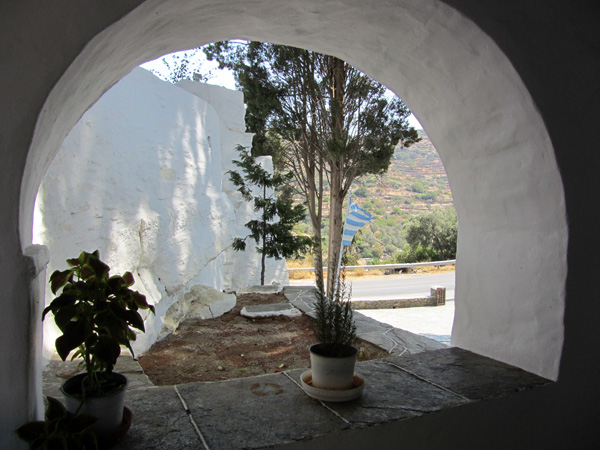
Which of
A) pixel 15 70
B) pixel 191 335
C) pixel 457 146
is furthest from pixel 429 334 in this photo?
pixel 15 70

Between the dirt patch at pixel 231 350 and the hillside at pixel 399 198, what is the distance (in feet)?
73.6

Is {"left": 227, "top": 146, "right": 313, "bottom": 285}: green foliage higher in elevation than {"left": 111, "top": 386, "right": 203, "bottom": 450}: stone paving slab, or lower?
higher

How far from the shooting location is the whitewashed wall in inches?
129

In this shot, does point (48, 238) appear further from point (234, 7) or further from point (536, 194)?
point (536, 194)

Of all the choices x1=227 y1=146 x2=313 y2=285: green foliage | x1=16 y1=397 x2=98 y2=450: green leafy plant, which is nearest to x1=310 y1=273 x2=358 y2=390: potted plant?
x1=16 y1=397 x2=98 y2=450: green leafy plant

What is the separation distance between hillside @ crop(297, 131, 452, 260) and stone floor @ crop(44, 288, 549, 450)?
82.8ft

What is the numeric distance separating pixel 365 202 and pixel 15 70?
42254 mm

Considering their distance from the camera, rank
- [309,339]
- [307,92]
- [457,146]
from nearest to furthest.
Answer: [457,146] → [309,339] → [307,92]

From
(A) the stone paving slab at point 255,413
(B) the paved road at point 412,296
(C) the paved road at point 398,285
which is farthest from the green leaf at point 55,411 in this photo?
(C) the paved road at point 398,285

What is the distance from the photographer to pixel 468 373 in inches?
73.0

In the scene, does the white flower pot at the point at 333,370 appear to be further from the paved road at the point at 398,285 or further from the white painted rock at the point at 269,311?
the paved road at the point at 398,285

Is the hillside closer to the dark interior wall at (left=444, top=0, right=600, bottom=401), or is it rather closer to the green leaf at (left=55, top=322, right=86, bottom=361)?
the dark interior wall at (left=444, top=0, right=600, bottom=401)

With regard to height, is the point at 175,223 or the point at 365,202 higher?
the point at 365,202

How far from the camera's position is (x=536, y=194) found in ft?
5.70
